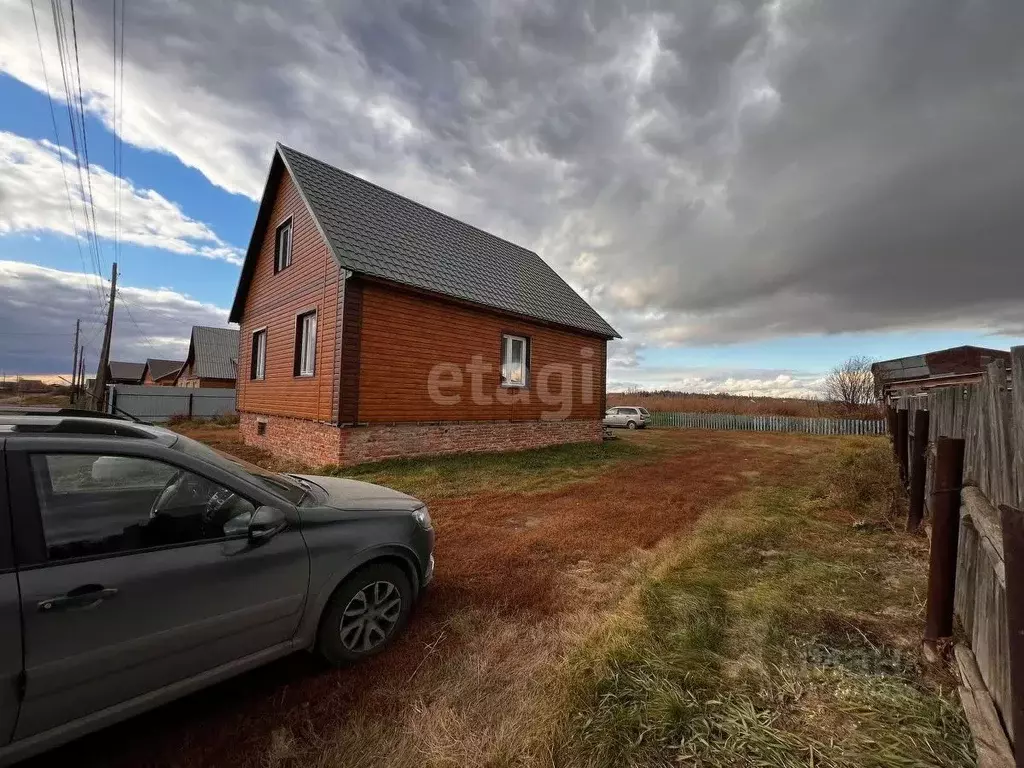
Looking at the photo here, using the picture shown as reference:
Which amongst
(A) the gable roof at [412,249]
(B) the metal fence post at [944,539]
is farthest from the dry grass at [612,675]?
(A) the gable roof at [412,249]

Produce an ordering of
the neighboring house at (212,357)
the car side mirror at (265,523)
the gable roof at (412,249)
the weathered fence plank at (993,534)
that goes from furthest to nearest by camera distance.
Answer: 1. the neighboring house at (212,357)
2. the gable roof at (412,249)
3. the car side mirror at (265,523)
4. the weathered fence plank at (993,534)

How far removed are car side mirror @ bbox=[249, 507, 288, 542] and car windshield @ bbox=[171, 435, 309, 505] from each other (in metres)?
0.28

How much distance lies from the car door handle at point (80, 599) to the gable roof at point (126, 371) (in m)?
69.3

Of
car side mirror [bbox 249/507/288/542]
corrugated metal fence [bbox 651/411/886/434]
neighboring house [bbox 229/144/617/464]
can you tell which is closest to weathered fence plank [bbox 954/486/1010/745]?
car side mirror [bbox 249/507/288/542]

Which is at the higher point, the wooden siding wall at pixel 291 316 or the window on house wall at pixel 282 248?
the window on house wall at pixel 282 248

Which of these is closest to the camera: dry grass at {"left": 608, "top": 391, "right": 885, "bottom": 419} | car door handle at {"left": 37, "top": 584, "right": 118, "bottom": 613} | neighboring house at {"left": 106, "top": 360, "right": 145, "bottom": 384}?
car door handle at {"left": 37, "top": 584, "right": 118, "bottom": 613}

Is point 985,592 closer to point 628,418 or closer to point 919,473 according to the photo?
point 919,473

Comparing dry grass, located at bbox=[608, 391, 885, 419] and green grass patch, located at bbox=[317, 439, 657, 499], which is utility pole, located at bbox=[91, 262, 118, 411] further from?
dry grass, located at bbox=[608, 391, 885, 419]

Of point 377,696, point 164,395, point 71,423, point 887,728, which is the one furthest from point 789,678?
point 164,395

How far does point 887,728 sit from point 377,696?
8.77 ft

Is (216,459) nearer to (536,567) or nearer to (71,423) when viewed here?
(71,423)

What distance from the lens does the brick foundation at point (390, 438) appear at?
10.1 m
